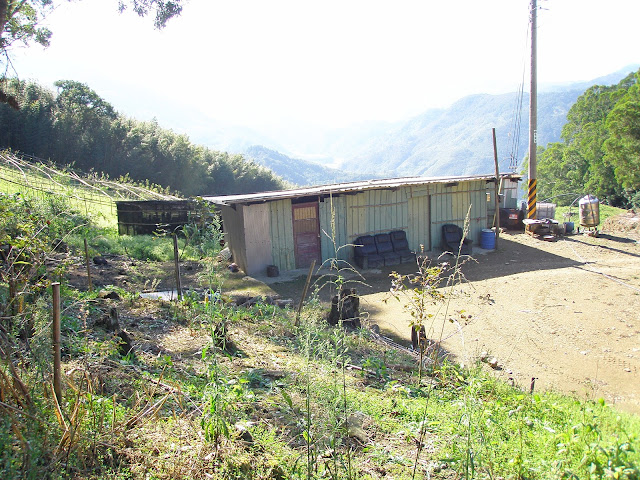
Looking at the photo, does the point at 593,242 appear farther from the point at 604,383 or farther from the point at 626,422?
the point at 626,422

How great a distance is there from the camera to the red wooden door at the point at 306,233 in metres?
14.7

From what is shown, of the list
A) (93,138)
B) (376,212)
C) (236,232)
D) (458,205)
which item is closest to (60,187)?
(236,232)

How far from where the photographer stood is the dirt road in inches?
276

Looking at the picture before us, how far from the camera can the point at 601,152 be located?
29406 millimetres

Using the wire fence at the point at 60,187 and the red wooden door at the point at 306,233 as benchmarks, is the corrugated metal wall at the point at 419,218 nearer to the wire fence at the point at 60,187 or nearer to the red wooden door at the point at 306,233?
the red wooden door at the point at 306,233

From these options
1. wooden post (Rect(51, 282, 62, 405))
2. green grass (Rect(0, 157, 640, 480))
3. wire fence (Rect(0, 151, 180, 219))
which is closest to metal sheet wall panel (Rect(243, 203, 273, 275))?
wire fence (Rect(0, 151, 180, 219))

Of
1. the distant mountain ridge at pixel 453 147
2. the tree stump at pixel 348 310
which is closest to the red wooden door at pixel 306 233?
the tree stump at pixel 348 310

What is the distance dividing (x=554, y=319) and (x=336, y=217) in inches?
291

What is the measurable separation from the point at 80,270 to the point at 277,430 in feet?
27.4

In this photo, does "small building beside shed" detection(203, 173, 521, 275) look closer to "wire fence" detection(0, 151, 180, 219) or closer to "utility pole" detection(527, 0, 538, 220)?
"utility pole" detection(527, 0, 538, 220)

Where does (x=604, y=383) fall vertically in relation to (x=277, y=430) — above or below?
below

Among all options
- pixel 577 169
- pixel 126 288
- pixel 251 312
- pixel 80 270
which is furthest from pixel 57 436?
pixel 577 169

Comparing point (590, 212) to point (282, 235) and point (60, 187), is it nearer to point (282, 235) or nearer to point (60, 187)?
point (282, 235)

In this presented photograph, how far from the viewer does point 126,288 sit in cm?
941
